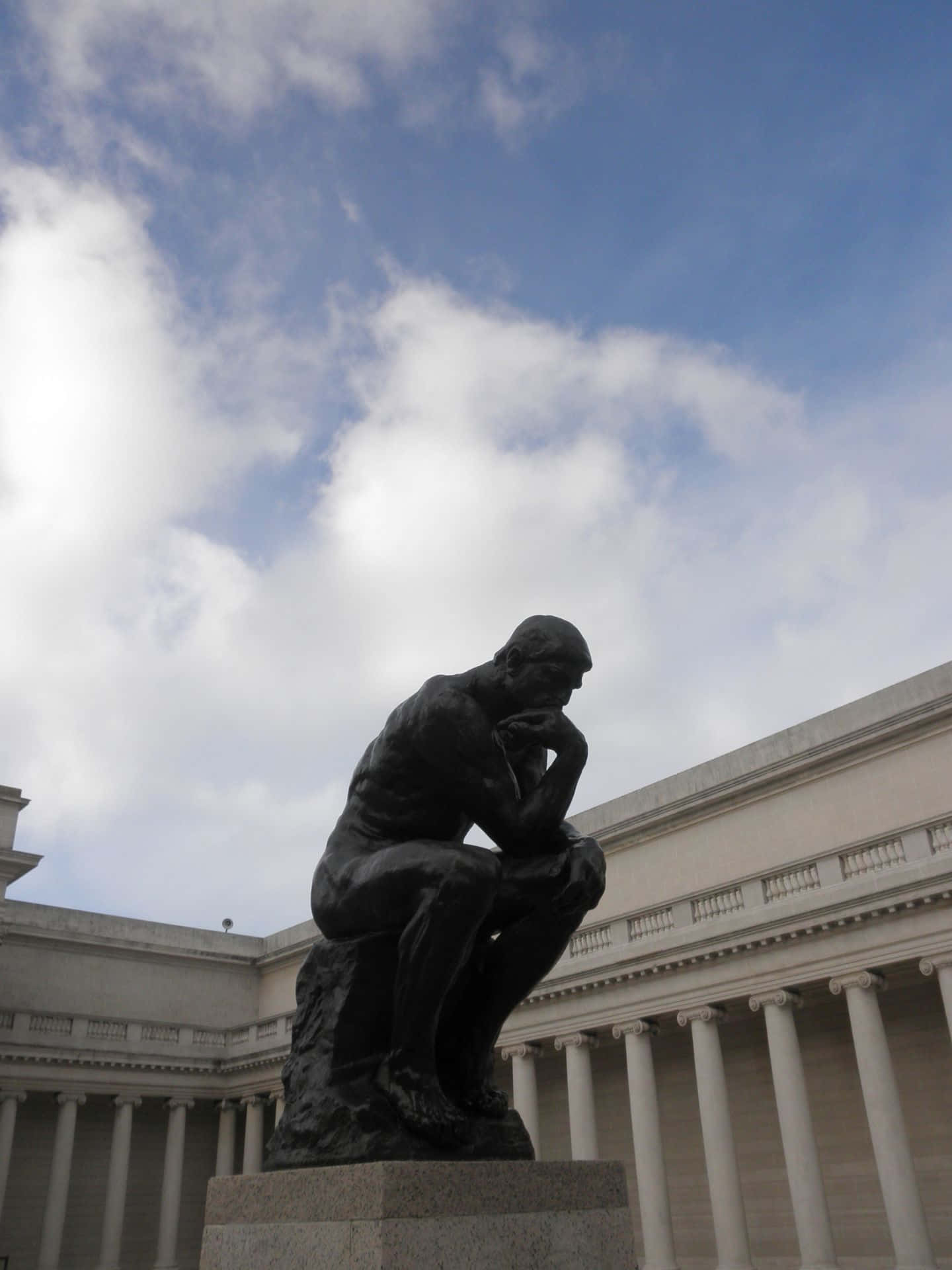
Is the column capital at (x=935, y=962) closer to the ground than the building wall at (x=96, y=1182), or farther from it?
farther from it

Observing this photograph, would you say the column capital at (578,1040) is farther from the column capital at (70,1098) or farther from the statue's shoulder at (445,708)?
the statue's shoulder at (445,708)

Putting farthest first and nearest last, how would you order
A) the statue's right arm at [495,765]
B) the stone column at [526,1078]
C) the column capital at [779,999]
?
1. the stone column at [526,1078]
2. the column capital at [779,999]
3. the statue's right arm at [495,765]

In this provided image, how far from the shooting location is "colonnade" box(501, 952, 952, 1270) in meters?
19.8

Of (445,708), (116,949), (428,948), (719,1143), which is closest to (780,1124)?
(719,1143)

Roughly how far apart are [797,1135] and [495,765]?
66.1 ft

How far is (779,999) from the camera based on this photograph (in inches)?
901

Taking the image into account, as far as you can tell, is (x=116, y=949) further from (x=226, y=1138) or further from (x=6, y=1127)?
(x=6, y=1127)

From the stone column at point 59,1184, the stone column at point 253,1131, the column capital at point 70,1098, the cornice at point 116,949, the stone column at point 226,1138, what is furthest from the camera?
the cornice at point 116,949

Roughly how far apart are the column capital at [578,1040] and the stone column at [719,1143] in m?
3.10

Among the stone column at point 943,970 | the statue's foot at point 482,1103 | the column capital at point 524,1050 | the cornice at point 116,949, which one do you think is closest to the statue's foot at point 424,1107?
the statue's foot at point 482,1103

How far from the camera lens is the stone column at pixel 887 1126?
19.2 metres

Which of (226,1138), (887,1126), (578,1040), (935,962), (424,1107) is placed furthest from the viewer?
(226,1138)

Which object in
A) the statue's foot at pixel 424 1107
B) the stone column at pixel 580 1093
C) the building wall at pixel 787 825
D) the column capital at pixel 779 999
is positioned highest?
the building wall at pixel 787 825

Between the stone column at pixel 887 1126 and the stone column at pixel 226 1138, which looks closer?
the stone column at pixel 887 1126
